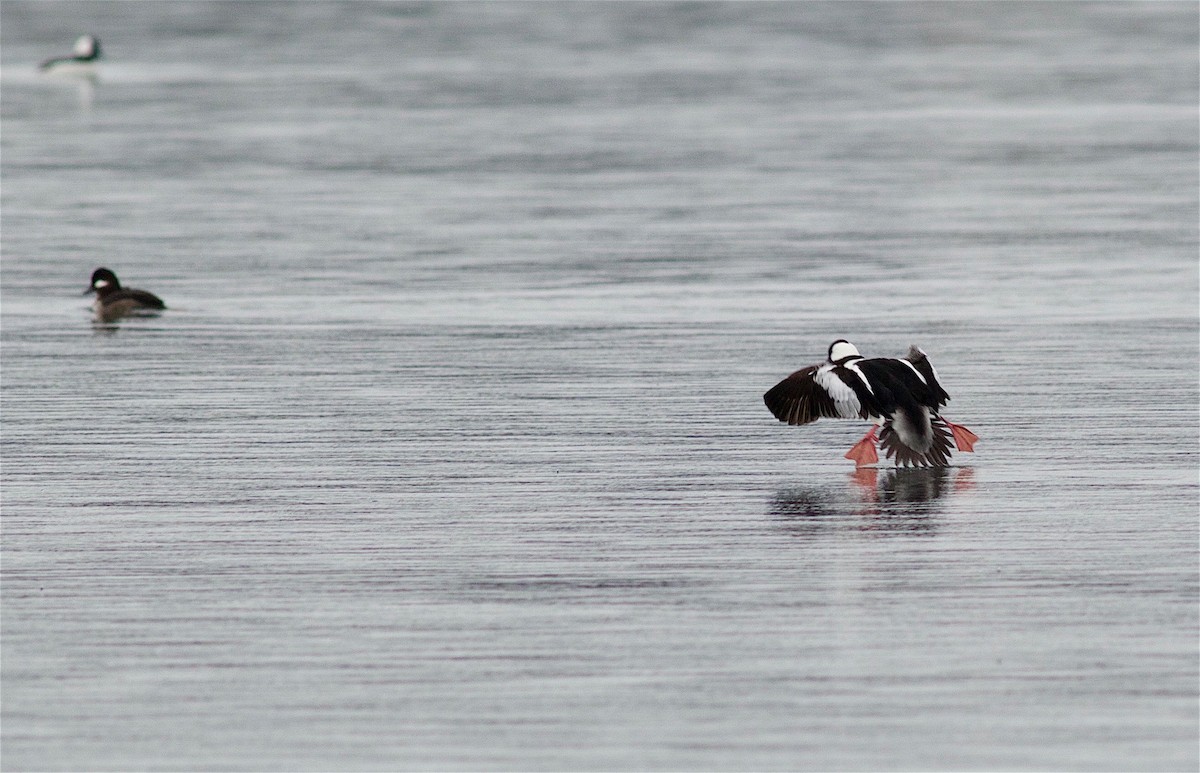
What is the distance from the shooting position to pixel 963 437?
10.6 metres

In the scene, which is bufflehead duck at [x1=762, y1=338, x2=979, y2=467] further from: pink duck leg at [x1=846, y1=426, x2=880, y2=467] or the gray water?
the gray water

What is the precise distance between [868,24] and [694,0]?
1389 cm

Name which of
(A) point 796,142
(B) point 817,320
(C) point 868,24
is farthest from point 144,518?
(C) point 868,24

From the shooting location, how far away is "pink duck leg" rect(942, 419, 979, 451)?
1057 cm

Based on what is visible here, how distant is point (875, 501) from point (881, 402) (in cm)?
51

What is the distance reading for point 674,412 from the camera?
12.1 meters

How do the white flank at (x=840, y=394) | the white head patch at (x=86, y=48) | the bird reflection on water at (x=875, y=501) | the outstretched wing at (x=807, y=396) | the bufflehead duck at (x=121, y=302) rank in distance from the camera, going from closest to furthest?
the bird reflection on water at (x=875, y=501)
the white flank at (x=840, y=394)
the outstretched wing at (x=807, y=396)
the bufflehead duck at (x=121, y=302)
the white head patch at (x=86, y=48)

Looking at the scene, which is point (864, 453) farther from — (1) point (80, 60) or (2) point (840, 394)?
(1) point (80, 60)

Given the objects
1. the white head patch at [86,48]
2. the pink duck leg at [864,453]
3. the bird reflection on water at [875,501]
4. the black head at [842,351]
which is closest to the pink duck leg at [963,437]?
the bird reflection on water at [875,501]

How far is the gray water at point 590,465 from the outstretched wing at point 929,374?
1.17 ft

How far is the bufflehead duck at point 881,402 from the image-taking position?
33.7 feet

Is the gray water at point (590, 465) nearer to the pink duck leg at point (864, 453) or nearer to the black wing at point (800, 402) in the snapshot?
the pink duck leg at point (864, 453)

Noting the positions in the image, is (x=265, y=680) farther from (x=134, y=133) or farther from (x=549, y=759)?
(x=134, y=133)

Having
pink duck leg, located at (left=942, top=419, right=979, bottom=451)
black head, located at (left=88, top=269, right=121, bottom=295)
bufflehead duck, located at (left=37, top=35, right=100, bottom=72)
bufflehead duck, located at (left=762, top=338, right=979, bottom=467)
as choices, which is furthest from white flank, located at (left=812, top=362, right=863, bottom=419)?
bufflehead duck, located at (left=37, top=35, right=100, bottom=72)
